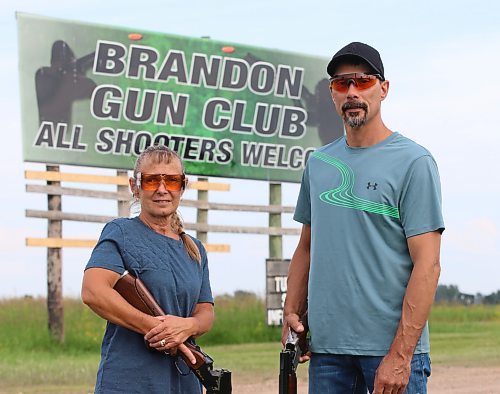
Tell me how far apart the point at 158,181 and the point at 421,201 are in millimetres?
1089

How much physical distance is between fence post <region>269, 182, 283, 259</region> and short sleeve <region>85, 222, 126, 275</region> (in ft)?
54.6

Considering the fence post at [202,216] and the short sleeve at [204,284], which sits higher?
the fence post at [202,216]

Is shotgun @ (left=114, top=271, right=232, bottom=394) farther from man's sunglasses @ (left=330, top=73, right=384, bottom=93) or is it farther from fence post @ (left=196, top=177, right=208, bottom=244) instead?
fence post @ (left=196, top=177, right=208, bottom=244)

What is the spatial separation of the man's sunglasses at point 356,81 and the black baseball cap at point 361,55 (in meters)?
0.04

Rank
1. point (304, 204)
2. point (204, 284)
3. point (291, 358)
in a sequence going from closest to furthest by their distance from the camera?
point (204, 284)
point (291, 358)
point (304, 204)

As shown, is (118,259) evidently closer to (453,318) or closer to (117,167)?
(117,167)

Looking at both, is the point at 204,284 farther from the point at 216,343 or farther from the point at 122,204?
the point at 216,343

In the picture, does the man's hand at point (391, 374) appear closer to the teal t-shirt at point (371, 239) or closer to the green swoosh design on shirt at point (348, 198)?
the teal t-shirt at point (371, 239)

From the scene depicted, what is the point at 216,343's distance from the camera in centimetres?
1983

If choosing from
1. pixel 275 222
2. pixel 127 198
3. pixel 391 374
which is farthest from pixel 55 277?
pixel 391 374

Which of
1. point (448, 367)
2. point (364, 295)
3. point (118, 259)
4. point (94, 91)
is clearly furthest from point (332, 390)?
point (94, 91)

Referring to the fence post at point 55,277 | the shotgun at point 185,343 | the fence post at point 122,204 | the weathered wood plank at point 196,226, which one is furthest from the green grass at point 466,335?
the shotgun at point 185,343

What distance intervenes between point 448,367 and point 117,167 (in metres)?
6.95

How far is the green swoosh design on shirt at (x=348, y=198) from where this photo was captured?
4.38 metres
